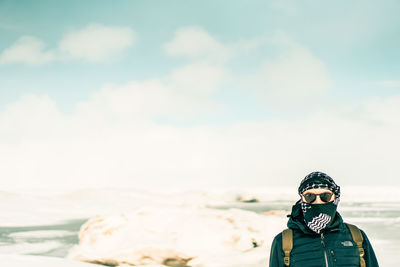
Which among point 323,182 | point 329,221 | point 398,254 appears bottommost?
point 398,254

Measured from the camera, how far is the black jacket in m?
2.33

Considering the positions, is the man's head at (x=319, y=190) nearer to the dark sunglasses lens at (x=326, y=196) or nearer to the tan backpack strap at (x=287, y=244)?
the dark sunglasses lens at (x=326, y=196)

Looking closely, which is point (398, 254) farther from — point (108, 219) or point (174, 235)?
point (108, 219)

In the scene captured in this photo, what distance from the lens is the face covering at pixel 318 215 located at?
2338 millimetres

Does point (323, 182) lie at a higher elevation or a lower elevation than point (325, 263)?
higher

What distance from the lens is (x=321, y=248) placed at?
2355 mm

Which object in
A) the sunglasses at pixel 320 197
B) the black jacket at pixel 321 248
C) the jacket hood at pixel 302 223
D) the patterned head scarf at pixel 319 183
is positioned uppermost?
the patterned head scarf at pixel 319 183

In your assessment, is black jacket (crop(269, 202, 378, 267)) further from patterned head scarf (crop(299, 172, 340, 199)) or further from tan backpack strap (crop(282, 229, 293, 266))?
patterned head scarf (crop(299, 172, 340, 199))

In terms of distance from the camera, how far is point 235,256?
7812 millimetres

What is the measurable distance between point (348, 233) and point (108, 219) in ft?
25.5

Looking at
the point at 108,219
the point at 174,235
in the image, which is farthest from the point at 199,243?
the point at 108,219

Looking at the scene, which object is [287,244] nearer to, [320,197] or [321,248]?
[321,248]

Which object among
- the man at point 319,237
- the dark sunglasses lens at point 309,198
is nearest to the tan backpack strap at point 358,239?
the man at point 319,237

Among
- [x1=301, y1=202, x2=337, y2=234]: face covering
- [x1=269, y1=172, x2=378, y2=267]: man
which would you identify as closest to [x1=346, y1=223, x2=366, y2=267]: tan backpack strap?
[x1=269, y1=172, x2=378, y2=267]: man
